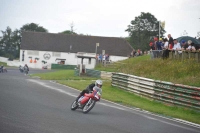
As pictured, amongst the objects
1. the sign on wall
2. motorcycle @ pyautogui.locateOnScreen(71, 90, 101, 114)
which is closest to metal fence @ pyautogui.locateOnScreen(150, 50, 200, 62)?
motorcycle @ pyautogui.locateOnScreen(71, 90, 101, 114)

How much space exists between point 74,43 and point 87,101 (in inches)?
3197

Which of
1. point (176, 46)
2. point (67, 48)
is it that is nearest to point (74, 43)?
point (67, 48)

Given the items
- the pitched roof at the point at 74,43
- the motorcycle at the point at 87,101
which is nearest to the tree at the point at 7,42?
the pitched roof at the point at 74,43

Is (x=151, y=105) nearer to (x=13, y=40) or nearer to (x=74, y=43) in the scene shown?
(x=74, y=43)

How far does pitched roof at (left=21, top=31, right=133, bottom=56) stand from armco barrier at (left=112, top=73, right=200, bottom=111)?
67.1 m

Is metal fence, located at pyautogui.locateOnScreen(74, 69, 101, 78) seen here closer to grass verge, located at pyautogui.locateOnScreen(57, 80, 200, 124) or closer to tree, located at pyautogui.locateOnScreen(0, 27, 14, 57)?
grass verge, located at pyautogui.locateOnScreen(57, 80, 200, 124)

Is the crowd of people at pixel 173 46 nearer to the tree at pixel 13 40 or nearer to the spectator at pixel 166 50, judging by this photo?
the spectator at pixel 166 50

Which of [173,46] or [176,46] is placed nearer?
[176,46]

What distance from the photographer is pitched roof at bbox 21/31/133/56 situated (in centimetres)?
9388

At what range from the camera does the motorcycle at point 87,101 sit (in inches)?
584

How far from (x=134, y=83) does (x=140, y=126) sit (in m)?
12.7

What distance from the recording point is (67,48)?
94875 millimetres

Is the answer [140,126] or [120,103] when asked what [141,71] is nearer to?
[120,103]

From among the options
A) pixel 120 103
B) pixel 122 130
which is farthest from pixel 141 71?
pixel 122 130
